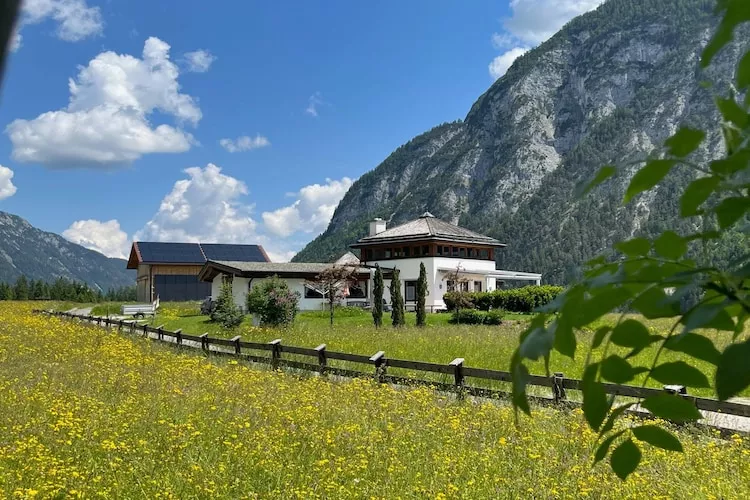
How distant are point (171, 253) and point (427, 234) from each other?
27.4 metres

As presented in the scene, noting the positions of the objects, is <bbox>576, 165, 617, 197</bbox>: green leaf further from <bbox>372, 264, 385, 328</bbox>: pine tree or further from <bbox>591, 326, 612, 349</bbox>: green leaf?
<bbox>372, 264, 385, 328</bbox>: pine tree

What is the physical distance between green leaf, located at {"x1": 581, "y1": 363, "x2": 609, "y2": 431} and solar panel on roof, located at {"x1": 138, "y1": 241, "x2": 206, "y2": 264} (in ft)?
194

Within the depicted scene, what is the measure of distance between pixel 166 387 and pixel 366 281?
34.0 metres

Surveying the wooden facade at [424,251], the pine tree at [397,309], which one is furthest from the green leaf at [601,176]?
the wooden facade at [424,251]

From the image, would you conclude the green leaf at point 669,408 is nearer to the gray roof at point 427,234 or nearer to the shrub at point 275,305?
the shrub at point 275,305

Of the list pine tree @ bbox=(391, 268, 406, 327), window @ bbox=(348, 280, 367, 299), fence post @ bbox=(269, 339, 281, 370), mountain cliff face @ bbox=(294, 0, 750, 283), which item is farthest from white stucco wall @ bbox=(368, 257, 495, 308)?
mountain cliff face @ bbox=(294, 0, 750, 283)

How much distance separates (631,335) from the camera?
0.90 metres

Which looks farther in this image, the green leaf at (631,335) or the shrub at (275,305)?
the shrub at (275,305)

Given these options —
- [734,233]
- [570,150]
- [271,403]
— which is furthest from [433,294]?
[570,150]

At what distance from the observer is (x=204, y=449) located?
753 cm

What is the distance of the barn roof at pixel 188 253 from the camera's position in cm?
5759

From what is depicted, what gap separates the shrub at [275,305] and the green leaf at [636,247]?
27.6 meters

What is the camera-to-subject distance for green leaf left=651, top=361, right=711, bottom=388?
3.07 feet

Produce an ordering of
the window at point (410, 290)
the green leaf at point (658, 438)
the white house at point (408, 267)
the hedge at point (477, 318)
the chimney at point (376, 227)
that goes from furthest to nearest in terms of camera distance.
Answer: the chimney at point (376, 227) → the window at point (410, 290) → the white house at point (408, 267) → the hedge at point (477, 318) → the green leaf at point (658, 438)
